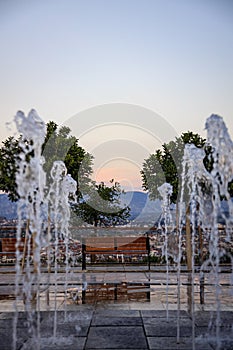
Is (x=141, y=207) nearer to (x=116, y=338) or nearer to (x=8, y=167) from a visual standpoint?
(x=8, y=167)

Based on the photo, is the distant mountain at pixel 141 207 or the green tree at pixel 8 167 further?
the distant mountain at pixel 141 207

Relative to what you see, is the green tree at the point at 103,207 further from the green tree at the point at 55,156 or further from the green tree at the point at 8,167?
the green tree at the point at 8,167

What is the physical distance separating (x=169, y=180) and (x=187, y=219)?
23.2 ft

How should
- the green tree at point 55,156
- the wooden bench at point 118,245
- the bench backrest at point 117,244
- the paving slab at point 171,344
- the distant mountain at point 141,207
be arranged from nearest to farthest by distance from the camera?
the paving slab at point 171,344 → the wooden bench at point 118,245 → the bench backrest at point 117,244 → the green tree at point 55,156 → the distant mountain at point 141,207

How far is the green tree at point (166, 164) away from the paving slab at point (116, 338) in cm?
957

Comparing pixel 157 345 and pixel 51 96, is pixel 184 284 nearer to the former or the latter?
pixel 157 345

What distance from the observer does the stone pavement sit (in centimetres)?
386

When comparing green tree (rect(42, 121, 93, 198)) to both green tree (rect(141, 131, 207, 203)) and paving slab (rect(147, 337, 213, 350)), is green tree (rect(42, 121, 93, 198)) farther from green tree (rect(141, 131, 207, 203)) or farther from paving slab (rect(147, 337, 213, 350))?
paving slab (rect(147, 337, 213, 350))

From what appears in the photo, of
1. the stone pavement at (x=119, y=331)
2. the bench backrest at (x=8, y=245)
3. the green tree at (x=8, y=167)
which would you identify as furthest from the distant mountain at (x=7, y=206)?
the stone pavement at (x=119, y=331)

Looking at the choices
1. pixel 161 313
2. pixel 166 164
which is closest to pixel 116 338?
pixel 161 313

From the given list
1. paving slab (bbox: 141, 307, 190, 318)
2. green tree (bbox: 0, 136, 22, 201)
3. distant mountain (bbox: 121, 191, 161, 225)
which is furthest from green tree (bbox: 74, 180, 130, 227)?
paving slab (bbox: 141, 307, 190, 318)

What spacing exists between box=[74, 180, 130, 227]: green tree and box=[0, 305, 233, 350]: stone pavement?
938 centimetres

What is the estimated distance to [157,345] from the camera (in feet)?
12.6

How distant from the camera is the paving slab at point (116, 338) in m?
3.81
